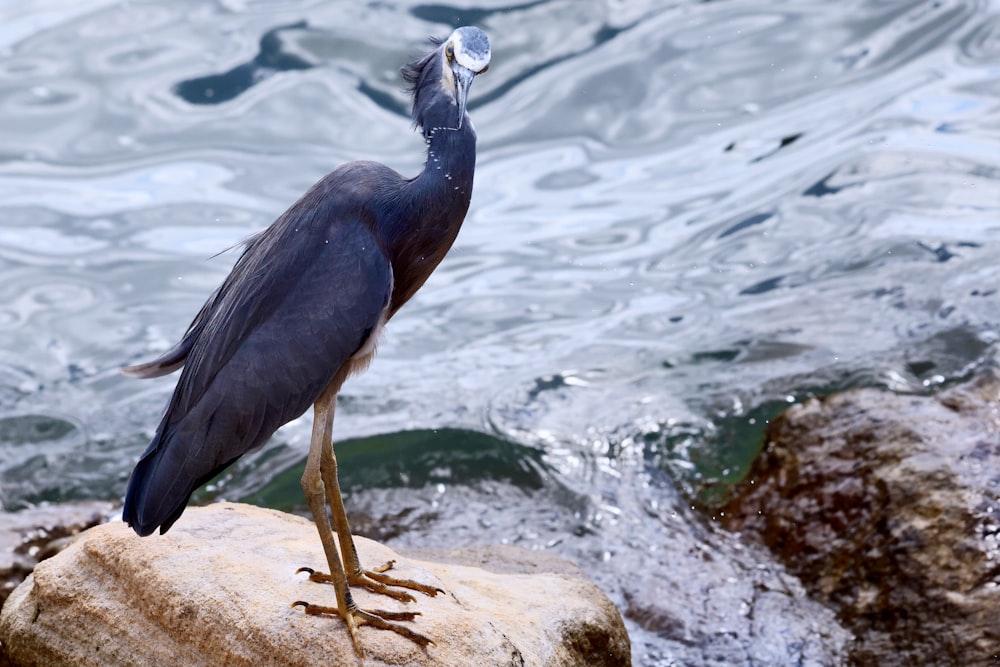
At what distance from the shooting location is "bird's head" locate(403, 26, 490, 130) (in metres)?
4.45

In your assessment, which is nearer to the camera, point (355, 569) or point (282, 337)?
point (282, 337)

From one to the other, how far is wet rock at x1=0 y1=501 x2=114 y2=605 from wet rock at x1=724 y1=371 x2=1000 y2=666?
12.8 ft

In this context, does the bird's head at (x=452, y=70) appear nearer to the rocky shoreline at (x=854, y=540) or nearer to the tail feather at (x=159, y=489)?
the tail feather at (x=159, y=489)

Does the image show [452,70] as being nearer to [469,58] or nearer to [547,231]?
[469,58]

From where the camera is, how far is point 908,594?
5836 millimetres

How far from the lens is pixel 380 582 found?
4.70 metres

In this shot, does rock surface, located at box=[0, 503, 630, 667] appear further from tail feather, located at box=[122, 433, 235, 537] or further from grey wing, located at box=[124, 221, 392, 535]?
grey wing, located at box=[124, 221, 392, 535]

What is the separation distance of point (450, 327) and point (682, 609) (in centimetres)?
531

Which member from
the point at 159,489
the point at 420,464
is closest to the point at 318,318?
the point at 159,489

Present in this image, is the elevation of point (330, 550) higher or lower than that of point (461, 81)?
lower

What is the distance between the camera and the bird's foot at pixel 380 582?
4586 millimetres

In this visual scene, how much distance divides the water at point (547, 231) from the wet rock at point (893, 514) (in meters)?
0.80

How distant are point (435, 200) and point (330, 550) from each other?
1.36 meters

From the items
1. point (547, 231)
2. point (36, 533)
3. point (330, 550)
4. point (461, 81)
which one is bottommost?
point (547, 231)
